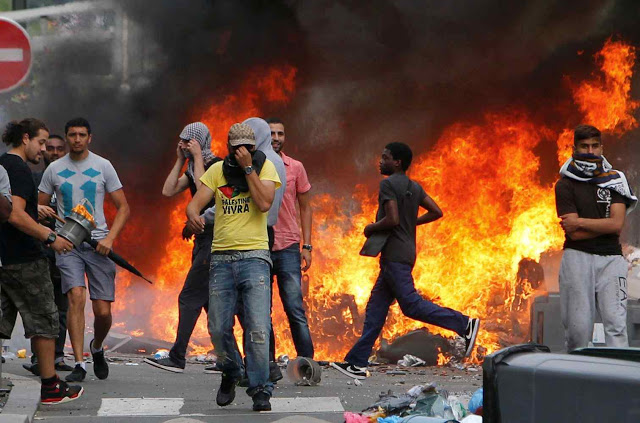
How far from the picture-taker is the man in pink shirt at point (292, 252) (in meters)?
7.78

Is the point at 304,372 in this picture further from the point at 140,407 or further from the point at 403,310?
the point at 140,407

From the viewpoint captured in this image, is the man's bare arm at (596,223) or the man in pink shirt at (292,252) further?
the man in pink shirt at (292,252)

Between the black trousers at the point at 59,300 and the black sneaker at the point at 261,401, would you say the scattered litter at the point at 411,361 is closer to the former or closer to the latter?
the black trousers at the point at 59,300

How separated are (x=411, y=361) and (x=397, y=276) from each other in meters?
2.23

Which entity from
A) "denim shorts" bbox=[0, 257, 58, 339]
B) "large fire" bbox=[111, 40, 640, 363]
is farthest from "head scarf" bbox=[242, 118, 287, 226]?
"large fire" bbox=[111, 40, 640, 363]

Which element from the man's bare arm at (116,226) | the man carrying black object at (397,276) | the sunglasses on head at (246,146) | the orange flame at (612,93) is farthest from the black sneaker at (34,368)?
the orange flame at (612,93)

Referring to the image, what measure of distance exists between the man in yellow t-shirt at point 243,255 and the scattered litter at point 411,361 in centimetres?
394

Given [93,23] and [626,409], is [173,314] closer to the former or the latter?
[93,23]

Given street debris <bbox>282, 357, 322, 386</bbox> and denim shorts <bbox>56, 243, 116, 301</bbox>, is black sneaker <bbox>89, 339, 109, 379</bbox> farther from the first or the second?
street debris <bbox>282, 357, 322, 386</bbox>

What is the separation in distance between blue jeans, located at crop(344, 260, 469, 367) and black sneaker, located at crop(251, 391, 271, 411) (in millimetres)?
1885

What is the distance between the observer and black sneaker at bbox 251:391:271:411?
6383mm

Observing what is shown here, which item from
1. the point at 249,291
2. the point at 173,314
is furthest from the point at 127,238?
the point at 249,291

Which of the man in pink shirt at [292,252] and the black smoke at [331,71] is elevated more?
the black smoke at [331,71]

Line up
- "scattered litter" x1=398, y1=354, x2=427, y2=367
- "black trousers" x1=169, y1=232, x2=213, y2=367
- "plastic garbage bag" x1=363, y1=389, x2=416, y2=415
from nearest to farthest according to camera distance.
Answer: "plastic garbage bag" x1=363, y1=389, x2=416, y2=415, "black trousers" x1=169, y1=232, x2=213, y2=367, "scattered litter" x1=398, y1=354, x2=427, y2=367
